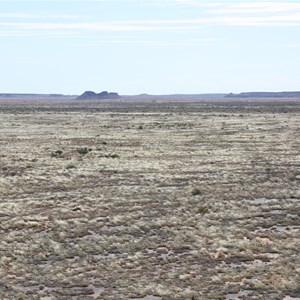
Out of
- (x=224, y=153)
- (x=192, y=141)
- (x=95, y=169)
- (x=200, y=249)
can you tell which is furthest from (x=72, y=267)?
(x=192, y=141)

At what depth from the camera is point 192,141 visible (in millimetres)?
53469

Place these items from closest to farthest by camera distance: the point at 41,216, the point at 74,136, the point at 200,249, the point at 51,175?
the point at 200,249 < the point at 41,216 < the point at 51,175 < the point at 74,136

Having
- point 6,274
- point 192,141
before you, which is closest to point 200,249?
point 6,274

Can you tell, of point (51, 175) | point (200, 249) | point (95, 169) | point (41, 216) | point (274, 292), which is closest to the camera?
point (274, 292)

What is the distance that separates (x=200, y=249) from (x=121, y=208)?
648 cm

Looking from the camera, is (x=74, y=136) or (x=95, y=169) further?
(x=74, y=136)

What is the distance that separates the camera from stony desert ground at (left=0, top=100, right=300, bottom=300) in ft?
48.5

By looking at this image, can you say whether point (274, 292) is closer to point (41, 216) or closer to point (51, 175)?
point (41, 216)

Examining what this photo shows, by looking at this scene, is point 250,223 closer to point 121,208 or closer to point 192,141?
point 121,208

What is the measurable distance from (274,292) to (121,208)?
1056 cm

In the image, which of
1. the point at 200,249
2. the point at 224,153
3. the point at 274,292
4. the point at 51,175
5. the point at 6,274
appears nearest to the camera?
the point at 274,292

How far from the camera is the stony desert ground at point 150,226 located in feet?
48.5

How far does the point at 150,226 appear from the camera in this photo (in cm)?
2089

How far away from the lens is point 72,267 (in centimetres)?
1620
